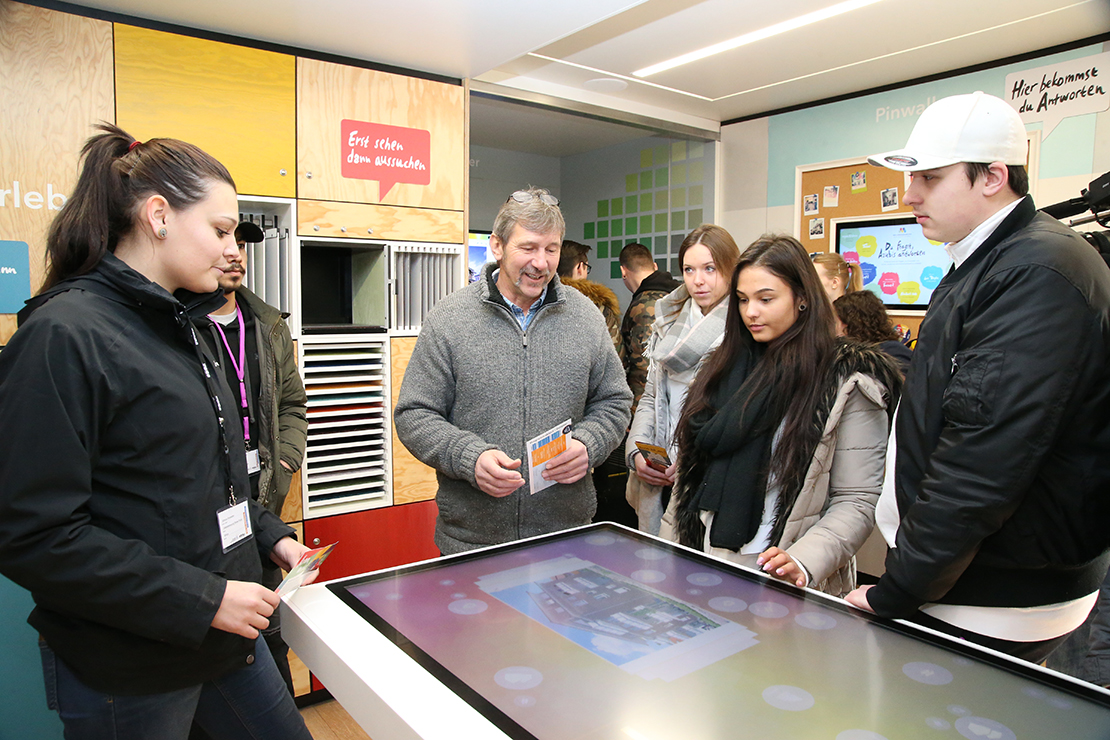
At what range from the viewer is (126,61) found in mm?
2434

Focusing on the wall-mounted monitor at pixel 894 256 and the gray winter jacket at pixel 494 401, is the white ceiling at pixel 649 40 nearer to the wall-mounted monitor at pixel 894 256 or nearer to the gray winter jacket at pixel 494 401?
the wall-mounted monitor at pixel 894 256

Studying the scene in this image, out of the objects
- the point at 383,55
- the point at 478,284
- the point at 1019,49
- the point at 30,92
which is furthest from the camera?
the point at 1019,49

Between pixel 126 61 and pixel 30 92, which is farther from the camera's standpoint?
pixel 126 61

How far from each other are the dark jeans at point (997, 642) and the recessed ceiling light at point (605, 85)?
3.81 m

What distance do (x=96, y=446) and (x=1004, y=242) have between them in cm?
153

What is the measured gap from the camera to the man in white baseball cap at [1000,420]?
3.74 ft

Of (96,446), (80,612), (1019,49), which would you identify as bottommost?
(80,612)

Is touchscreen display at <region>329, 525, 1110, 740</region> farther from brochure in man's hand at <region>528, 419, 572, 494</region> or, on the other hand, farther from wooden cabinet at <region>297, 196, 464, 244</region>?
wooden cabinet at <region>297, 196, 464, 244</region>

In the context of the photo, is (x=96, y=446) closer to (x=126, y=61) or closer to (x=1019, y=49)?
(x=126, y=61)

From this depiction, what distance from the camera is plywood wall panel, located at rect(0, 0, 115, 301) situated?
88.8 inches

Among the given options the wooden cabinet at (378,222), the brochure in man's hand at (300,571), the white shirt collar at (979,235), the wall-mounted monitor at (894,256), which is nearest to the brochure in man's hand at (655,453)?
the white shirt collar at (979,235)

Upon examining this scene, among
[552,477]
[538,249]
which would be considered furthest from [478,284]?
[552,477]

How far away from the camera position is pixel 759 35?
359cm

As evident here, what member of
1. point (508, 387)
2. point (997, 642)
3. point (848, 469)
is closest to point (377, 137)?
point (508, 387)
